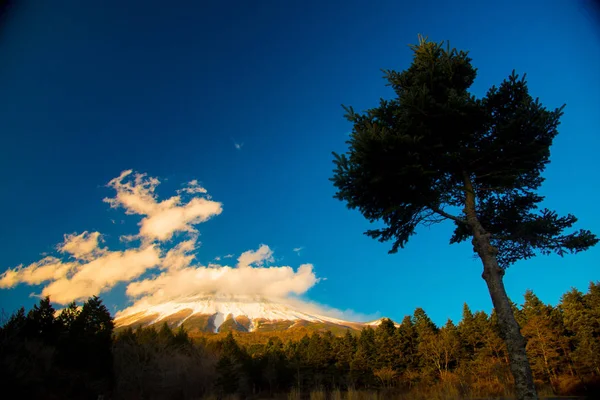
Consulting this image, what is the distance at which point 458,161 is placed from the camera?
29.8ft

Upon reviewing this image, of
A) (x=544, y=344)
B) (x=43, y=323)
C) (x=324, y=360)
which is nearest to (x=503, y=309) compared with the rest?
(x=544, y=344)

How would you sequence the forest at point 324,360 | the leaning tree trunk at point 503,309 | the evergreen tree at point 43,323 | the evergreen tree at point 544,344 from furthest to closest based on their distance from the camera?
the evergreen tree at point 544,344 < the evergreen tree at point 43,323 < the forest at point 324,360 < the leaning tree trunk at point 503,309

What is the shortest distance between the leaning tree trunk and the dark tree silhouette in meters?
0.03

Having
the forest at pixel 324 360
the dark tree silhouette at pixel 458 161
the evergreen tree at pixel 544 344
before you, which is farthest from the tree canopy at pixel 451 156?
the evergreen tree at pixel 544 344

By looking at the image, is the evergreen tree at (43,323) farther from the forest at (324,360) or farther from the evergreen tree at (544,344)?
the evergreen tree at (544,344)

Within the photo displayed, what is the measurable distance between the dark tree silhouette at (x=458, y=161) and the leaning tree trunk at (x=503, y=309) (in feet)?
0.10

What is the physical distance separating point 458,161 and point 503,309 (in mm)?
4295

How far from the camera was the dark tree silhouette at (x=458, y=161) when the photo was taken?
821 cm

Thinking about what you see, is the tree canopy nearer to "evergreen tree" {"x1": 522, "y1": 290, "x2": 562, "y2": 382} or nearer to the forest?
the forest

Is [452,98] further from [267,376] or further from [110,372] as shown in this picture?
[267,376]

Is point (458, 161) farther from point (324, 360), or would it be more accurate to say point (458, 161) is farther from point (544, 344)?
point (324, 360)

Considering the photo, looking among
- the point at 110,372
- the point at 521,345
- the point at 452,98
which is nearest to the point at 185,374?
the point at 110,372

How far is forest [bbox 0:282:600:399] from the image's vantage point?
70.7 feet

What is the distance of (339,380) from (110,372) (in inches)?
1177
